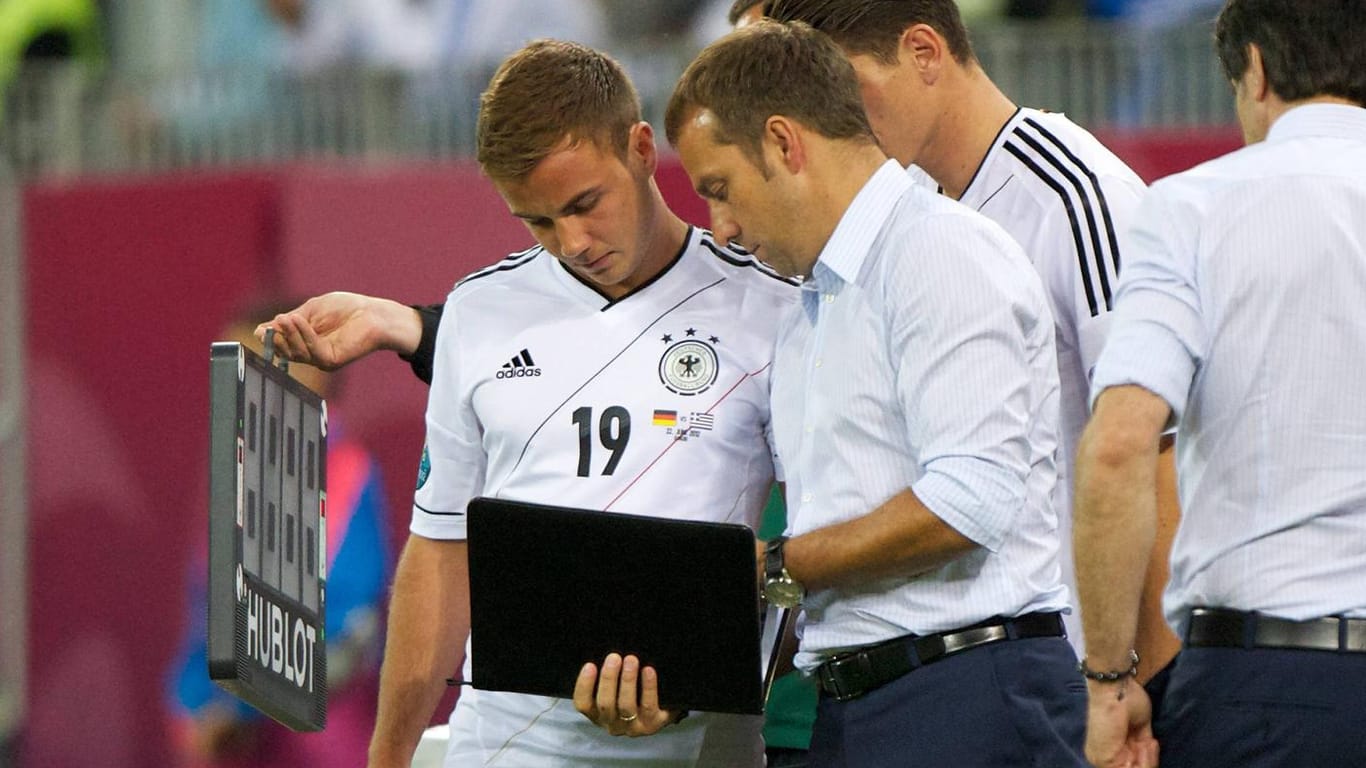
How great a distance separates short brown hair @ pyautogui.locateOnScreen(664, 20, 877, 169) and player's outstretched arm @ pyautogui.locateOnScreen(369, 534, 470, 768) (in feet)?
2.91

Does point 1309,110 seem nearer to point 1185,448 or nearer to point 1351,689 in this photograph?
point 1185,448

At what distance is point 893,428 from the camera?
8.73 ft

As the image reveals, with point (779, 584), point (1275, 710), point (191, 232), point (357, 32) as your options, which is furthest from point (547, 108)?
point (357, 32)

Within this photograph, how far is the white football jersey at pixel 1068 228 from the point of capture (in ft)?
10.1

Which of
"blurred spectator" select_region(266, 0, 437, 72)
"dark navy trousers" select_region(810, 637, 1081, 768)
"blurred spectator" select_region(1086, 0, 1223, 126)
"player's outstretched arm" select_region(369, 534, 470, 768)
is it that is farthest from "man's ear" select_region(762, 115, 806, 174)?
"blurred spectator" select_region(266, 0, 437, 72)

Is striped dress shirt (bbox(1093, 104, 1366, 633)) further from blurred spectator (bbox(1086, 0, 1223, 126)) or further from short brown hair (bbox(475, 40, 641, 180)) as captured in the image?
blurred spectator (bbox(1086, 0, 1223, 126))

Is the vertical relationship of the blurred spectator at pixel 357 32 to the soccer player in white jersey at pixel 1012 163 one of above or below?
below

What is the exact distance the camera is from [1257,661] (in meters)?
2.54

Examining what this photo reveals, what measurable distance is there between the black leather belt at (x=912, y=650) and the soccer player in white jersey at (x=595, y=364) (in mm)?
425

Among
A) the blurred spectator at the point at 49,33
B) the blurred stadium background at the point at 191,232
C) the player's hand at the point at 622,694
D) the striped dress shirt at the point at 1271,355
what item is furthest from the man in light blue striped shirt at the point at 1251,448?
the blurred spectator at the point at 49,33

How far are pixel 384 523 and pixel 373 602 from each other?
9.6 inches

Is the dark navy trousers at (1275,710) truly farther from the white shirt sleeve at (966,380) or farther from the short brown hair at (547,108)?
the short brown hair at (547,108)

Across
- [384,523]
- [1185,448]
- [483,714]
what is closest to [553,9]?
[384,523]

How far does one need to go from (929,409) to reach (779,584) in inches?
11.9
